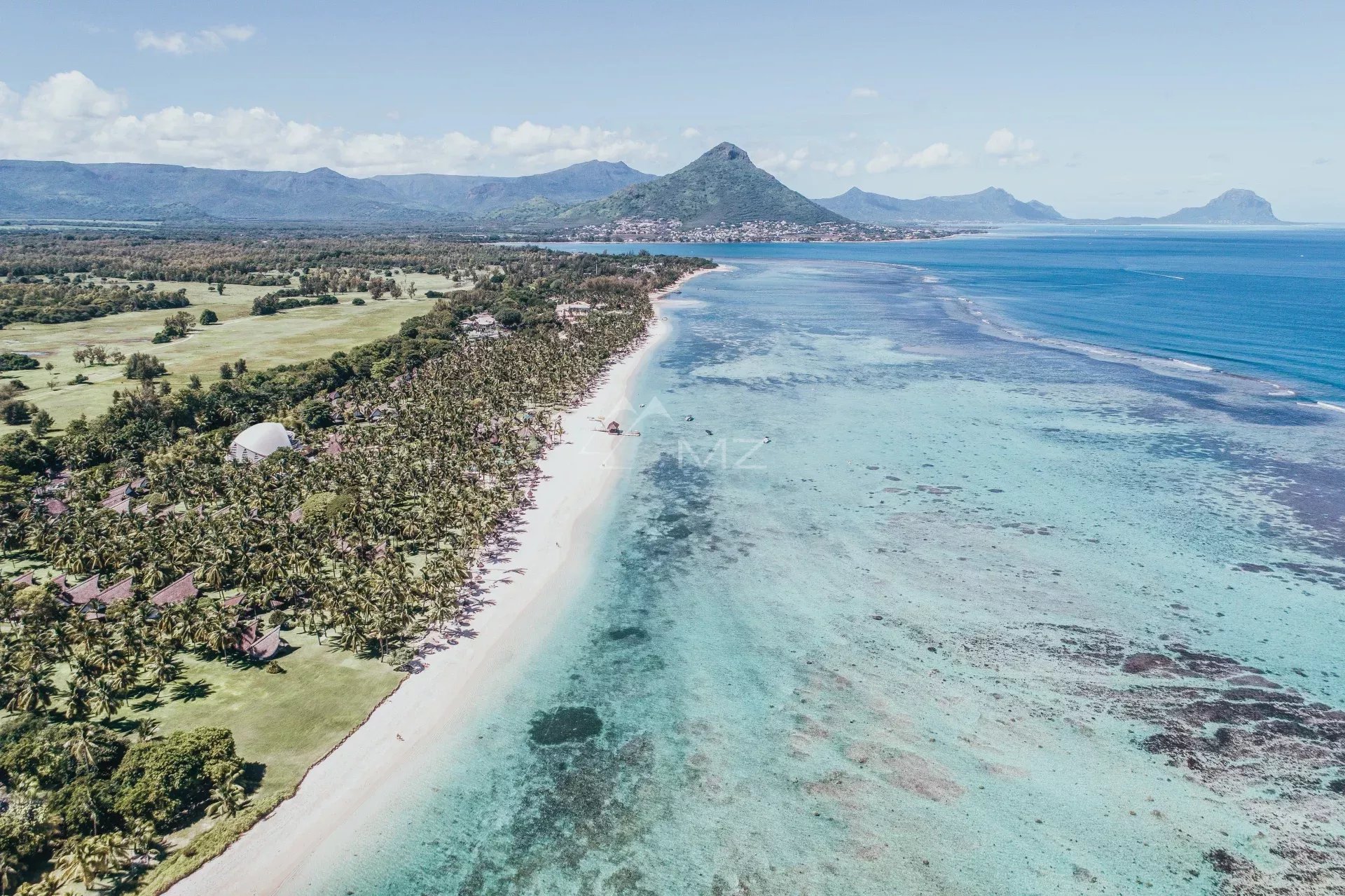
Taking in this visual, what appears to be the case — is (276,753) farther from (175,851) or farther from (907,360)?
(907,360)

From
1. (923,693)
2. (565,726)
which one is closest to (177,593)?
(565,726)

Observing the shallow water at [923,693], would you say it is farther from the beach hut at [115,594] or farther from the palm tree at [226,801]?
the beach hut at [115,594]

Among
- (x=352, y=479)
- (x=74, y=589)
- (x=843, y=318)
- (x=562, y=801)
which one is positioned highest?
(x=843, y=318)

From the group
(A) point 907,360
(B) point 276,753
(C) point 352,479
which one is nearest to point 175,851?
(B) point 276,753

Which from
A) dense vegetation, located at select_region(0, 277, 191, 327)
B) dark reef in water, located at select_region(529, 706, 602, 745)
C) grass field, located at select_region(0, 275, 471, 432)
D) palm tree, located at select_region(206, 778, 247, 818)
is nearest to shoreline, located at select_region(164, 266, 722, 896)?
palm tree, located at select_region(206, 778, 247, 818)

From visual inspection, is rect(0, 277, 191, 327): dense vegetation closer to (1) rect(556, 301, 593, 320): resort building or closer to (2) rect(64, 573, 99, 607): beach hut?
(1) rect(556, 301, 593, 320): resort building

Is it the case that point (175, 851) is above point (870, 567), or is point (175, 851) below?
below

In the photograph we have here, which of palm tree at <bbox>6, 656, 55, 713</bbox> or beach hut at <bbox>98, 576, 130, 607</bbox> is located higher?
beach hut at <bbox>98, 576, 130, 607</bbox>
